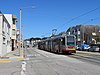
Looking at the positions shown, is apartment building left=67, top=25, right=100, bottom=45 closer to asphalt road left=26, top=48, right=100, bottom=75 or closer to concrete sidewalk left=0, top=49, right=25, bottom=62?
concrete sidewalk left=0, top=49, right=25, bottom=62

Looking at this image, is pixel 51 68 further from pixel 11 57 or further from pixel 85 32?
pixel 85 32

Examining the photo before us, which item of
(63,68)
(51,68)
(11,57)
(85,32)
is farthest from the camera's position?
(85,32)

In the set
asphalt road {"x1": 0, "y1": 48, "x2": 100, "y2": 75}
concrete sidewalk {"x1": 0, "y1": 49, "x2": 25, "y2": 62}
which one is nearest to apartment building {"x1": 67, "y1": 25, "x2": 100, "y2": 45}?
concrete sidewalk {"x1": 0, "y1": 49, "x2": 25, "y2": 62}

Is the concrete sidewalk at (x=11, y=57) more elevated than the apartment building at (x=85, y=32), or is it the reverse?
the apartment building at (x=85, y=32)

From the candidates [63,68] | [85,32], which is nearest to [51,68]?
[63,68]

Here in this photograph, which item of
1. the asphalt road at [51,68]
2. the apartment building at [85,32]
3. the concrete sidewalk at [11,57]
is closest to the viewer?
the asphalt road at [51,68]

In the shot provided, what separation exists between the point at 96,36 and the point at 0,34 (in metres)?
88.7

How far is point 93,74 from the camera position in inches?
622

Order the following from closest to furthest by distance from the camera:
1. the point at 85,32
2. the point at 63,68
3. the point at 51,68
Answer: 1. the point at 63,68
2. the point at 51,68
3. the point at 85,32

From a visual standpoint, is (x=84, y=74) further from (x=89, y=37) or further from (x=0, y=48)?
(x=89, y=37)

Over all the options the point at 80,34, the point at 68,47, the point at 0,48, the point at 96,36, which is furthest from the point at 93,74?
the point at 80,34

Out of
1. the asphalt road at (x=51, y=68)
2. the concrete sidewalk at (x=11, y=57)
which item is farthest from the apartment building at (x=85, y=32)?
the asphalt road at (x=51, y=68)

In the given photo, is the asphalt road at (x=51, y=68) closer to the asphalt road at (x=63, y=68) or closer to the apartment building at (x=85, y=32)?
the asphalt road at (x=63, y=68)

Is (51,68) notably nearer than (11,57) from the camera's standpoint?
Yes
